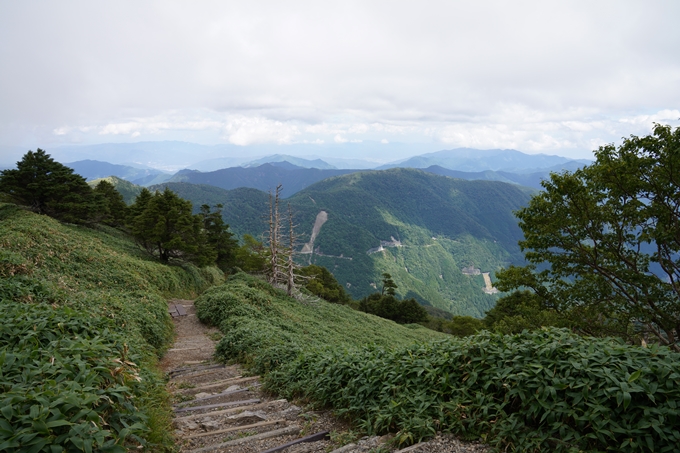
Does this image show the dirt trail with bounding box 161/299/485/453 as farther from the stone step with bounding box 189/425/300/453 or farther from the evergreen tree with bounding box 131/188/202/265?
the evergreen tree with bounding box 131/188/202/265

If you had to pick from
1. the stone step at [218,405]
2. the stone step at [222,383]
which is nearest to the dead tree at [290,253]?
the stone step at [222,383]

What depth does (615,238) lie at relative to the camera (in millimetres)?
12500

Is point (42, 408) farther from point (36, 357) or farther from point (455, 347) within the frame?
point (455, 347)

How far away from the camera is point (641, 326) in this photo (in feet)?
42.8

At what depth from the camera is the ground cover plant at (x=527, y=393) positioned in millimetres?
3705

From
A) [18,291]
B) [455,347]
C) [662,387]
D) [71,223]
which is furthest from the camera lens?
[71,223]

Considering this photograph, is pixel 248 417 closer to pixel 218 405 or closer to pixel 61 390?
pixel 218 405

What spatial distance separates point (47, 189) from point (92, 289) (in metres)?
15.5

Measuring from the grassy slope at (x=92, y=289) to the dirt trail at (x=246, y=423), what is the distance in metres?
0.62

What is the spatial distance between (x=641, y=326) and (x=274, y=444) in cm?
1416

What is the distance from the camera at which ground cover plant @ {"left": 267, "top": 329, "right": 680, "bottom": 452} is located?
371 centimetres

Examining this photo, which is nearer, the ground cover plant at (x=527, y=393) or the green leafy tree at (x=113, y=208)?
the ground cover plant at (x=527, y=393)

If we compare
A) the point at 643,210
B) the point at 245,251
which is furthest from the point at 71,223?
the point at 643,210

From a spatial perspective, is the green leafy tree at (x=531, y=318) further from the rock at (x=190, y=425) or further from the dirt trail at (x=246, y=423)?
the rock at (x=190, y=425)
